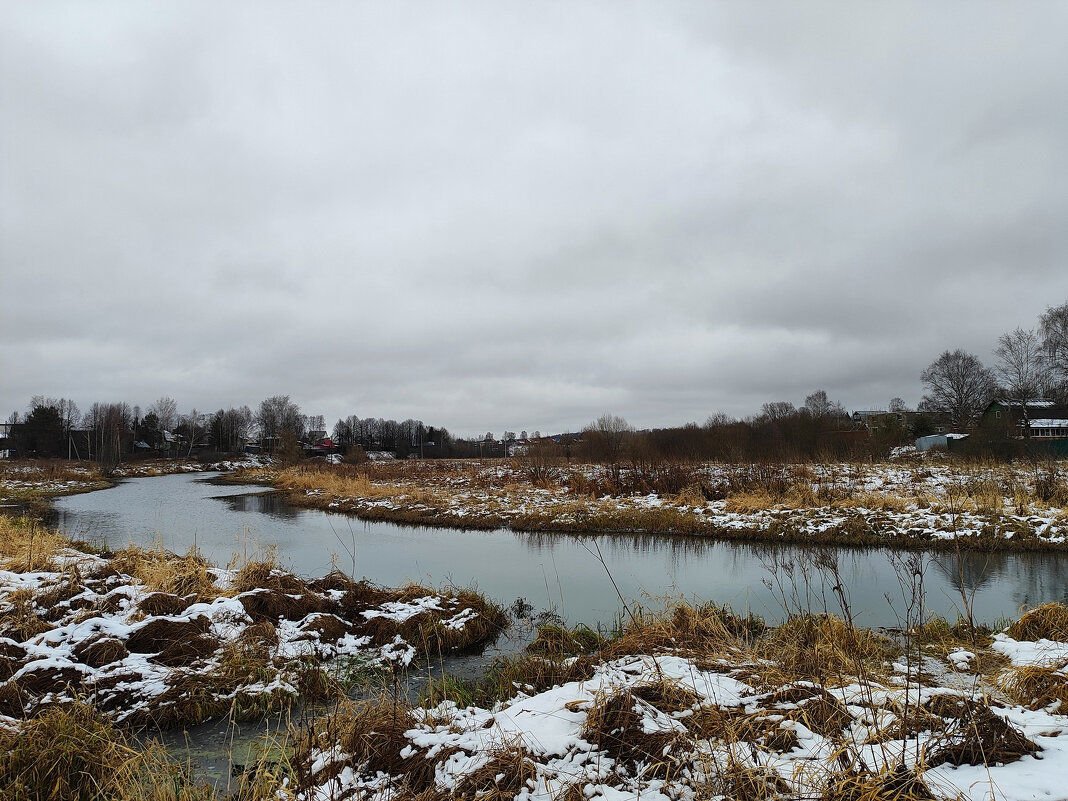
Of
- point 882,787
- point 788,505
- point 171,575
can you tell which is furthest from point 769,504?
point 882,787

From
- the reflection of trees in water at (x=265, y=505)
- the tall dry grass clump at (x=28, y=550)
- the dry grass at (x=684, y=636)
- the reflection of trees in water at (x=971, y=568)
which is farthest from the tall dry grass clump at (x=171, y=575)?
the reflection of trees in water at (x=265, y=505)

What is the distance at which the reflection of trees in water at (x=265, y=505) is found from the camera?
23.4m

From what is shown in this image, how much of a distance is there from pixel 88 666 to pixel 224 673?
1.27 meters

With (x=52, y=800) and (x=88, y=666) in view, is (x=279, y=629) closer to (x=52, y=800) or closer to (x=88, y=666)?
(x=88, y=666)

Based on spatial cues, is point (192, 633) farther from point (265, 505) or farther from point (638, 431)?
point (638, 431)

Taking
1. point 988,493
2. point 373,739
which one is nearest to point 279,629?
point 373,739

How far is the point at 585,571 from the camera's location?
39.7 feet

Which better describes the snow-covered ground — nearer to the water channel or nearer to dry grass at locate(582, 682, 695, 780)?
the water channel

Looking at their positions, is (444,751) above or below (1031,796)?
below

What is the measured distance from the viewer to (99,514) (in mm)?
22766

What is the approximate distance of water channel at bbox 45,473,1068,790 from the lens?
7.12 metres

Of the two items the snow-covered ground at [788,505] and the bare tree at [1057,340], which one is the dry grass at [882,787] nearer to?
the snow-covered ground at [788,505]

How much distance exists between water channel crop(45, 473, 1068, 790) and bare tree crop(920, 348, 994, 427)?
5333 centimetres

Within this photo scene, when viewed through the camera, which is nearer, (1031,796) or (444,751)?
(1031,796)
